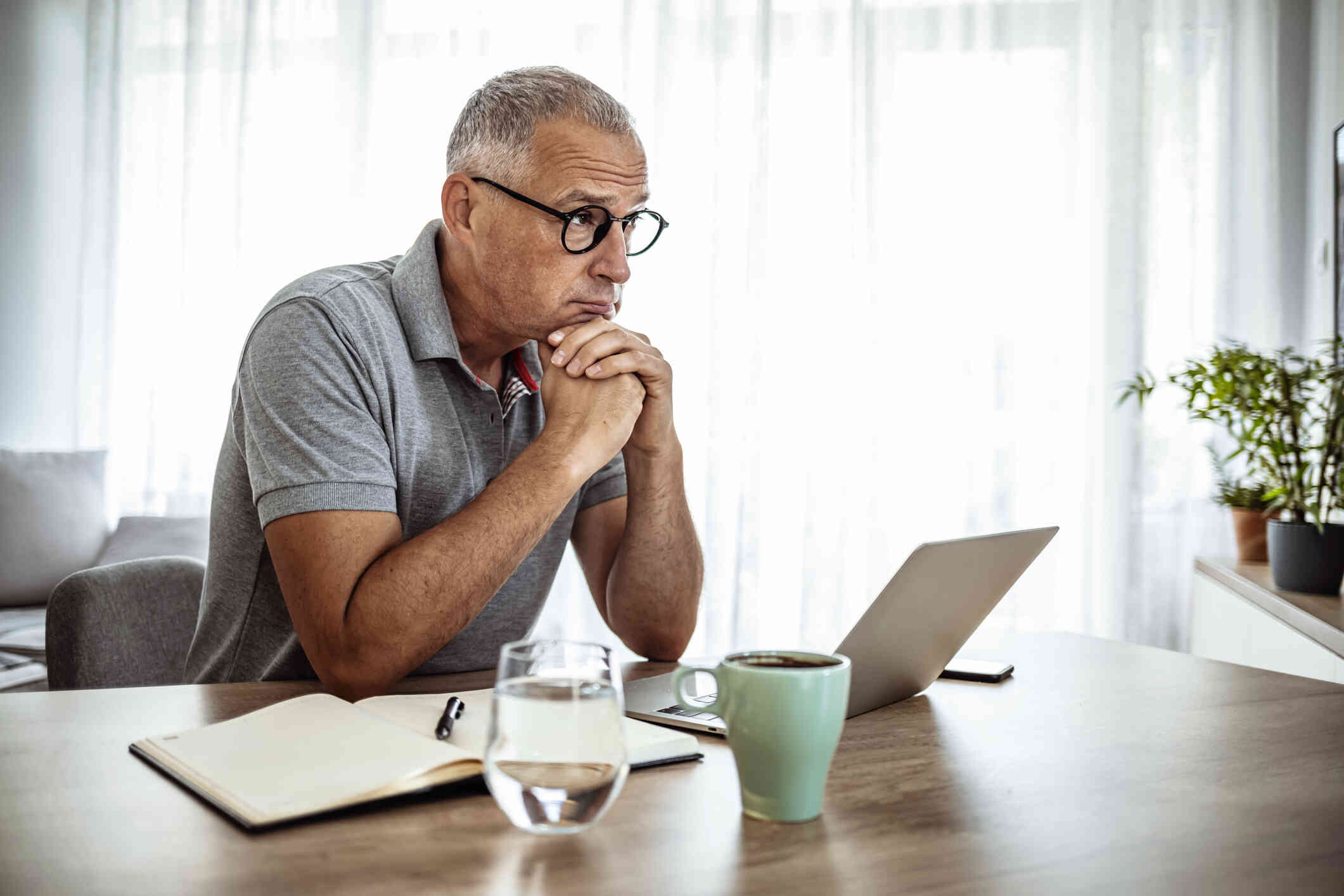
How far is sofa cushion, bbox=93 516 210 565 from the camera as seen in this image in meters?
3.48

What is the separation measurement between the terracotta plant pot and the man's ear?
2.11m

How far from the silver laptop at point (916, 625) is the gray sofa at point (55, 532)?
295cm

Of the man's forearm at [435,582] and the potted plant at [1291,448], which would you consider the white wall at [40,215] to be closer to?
the man's forearm at [435,582]

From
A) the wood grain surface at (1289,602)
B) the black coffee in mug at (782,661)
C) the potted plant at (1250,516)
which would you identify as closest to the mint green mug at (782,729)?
the black coffee in mug at (782,661)

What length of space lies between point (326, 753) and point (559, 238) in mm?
837

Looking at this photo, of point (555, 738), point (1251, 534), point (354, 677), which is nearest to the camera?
point (555, 738)

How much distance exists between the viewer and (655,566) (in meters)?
1.45

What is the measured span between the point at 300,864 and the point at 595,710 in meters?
0.18

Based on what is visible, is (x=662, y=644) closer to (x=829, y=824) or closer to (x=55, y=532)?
(x=829, y=824)

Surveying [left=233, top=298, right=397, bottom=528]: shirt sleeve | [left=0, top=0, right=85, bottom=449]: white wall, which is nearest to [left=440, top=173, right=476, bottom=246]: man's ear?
[left=233, top=298, right=397, bottom=528]: shirt sleeve

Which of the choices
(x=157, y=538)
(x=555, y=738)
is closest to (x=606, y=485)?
(x=555, y=738)

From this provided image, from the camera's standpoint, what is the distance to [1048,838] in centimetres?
65

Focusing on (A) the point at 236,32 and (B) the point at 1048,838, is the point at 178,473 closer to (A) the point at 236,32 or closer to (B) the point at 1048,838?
(A) the point at 236,32

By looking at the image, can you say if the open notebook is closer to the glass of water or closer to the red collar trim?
the glass of water
